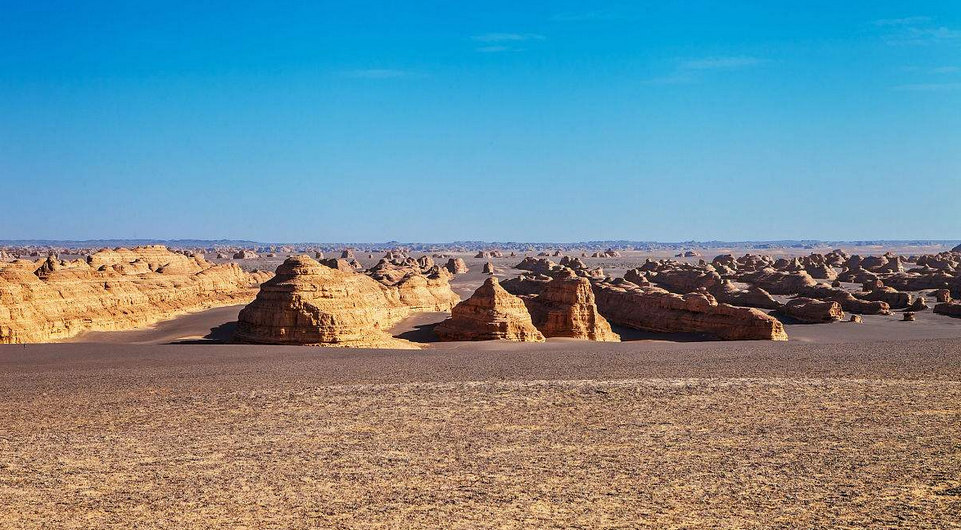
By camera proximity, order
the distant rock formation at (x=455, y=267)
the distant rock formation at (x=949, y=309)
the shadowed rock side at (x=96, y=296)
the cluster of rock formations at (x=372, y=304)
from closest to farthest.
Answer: the cluster of rock formations at (x=372, y=304)
the shadowed rock side at (x=96, y=296)
the distant rock formation at (x=949, y=309)
the distant rock formation at (x=455, y=267)

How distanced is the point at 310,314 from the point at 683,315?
2264 centimetres

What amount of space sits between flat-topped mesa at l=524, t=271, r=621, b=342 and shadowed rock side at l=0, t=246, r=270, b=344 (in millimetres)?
21451

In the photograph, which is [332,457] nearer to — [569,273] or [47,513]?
[47,513]

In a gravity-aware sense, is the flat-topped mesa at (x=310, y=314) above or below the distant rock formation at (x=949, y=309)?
above

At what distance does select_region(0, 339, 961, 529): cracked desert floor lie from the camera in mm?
10320

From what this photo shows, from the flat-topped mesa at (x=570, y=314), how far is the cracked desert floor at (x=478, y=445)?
14.0 meters

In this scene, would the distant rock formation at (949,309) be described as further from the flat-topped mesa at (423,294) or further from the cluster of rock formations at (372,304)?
the flat-topped mesa at (423,294)

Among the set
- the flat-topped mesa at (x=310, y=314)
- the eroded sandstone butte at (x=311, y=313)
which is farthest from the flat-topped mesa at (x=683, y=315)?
the flat-topped mesa at (x=310, y=314)

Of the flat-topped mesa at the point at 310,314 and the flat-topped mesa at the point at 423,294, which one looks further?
the flat-topped mesa at the point at 423,294

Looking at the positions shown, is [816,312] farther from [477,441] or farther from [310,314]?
[477,441]

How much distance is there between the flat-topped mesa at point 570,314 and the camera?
37.6m

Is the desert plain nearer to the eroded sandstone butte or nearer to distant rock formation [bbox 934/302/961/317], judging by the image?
the eroded sandstone butte

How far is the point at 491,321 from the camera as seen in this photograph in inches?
1346

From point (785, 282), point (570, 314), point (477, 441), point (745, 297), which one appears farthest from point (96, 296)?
point (785, 282)
